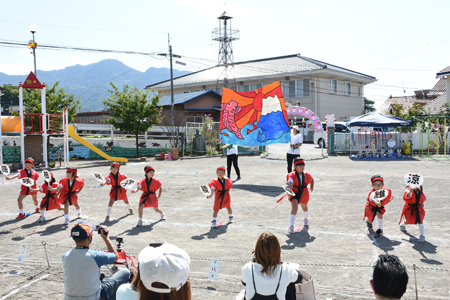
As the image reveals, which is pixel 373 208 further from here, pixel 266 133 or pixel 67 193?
pixel 266 133

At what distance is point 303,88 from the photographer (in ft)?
126

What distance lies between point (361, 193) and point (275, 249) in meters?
8.82

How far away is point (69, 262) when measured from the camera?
3.71 m

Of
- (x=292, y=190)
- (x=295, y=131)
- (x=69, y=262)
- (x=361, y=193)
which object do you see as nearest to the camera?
(x=69, y=262)

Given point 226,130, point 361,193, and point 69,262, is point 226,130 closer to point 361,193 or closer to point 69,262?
point 361,193

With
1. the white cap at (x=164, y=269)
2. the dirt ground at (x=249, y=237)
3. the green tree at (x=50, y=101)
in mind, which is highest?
the green tree at (x=50, y=101)

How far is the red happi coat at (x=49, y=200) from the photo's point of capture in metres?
8.52

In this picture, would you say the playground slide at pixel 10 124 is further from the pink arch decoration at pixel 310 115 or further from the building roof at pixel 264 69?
the building roof at pixel 264 69

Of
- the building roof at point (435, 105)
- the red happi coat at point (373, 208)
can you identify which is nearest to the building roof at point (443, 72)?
the building roof at point (435, 105)

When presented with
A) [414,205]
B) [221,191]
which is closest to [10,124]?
[221,191]

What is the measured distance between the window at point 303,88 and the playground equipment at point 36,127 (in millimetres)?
22723

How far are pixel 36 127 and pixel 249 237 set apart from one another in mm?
17425

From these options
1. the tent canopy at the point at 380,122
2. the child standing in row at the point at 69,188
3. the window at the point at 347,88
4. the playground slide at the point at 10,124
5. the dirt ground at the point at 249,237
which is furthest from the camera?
the window at the point at 347,88

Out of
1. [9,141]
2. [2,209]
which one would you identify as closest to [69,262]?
[2,209]
